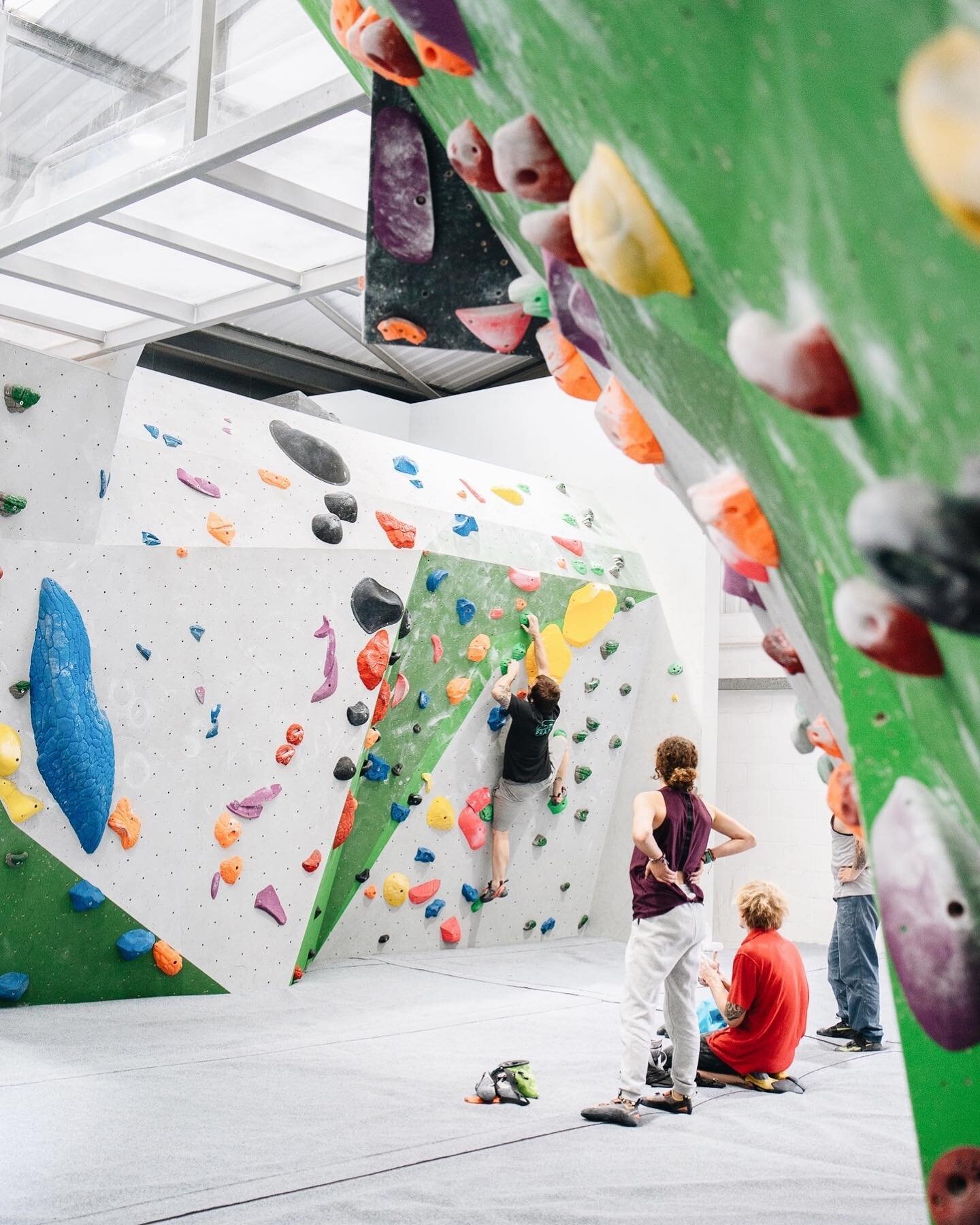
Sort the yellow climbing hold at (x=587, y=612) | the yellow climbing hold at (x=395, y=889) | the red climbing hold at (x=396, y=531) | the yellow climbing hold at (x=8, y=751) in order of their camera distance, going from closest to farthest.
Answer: the yellow climbing hold at (x=8, y=751) → the red climbing hold at (x=396, y=531) → the yellow climbing hold at (x=395, y=889) → the yellow climbing hold at (x=587, y=612)

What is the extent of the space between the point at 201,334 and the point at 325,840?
19.5 feet

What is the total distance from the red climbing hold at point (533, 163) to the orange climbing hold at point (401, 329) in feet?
3.10

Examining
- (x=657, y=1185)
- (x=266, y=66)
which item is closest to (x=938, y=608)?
(x=657, y=1185)

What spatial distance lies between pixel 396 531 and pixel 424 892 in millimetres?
2151

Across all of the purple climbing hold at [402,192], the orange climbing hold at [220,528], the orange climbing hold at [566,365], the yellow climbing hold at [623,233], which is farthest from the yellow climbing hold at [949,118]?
the orange climbing hold at [220,528]

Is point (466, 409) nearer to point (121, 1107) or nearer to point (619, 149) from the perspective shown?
point (121, 1107)

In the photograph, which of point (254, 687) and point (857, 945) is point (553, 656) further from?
point (857, 945)

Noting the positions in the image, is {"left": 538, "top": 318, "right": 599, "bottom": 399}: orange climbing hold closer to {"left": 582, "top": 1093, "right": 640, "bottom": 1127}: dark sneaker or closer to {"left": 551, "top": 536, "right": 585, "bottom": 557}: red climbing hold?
{"left": 582, "top": 1093, "right": 640, "bottom": 1127}: dark sneaker

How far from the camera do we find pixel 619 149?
120 cm

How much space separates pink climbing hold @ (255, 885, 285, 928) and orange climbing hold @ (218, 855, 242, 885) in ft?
0.53

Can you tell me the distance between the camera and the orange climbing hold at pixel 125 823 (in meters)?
5.01

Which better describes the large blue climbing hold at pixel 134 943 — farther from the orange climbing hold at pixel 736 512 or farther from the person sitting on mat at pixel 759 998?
the orange climbing hold at pixel 736 512

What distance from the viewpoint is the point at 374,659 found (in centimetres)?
600

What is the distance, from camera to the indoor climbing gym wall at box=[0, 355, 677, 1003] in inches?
190
